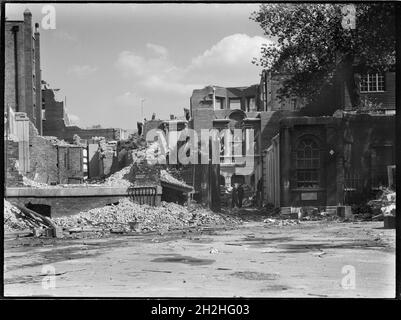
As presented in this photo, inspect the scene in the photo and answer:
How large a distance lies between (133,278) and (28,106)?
656 centimetres

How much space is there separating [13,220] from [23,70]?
4544mm

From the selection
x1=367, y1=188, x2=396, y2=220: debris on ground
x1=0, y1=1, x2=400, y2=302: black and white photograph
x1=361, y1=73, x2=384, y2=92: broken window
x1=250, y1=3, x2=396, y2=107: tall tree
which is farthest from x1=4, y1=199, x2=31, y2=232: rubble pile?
x1=361, y1=73, x2=384, y2=92: broken window

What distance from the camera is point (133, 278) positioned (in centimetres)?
856

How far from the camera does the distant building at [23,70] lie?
33.6 ft

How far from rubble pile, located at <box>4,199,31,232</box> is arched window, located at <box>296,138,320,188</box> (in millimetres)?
7512

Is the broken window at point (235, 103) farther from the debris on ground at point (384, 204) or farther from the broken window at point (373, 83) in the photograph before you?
the debris on ground at point (384, 204)

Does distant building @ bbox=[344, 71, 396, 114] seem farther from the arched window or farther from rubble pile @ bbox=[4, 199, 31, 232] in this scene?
rubble pile @ bbox=[4, 199, 31, 232]

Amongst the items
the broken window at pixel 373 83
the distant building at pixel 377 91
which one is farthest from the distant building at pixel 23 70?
the broken window at pixel 373 83

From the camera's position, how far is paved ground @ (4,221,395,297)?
25.8 ft

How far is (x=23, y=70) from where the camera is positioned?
11945 mm

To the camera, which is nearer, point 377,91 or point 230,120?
point 230,120

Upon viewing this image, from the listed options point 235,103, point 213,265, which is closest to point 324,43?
point 235,103

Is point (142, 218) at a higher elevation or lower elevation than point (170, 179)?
lower

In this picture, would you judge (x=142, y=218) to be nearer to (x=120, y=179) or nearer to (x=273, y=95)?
(x=120, y=179)
